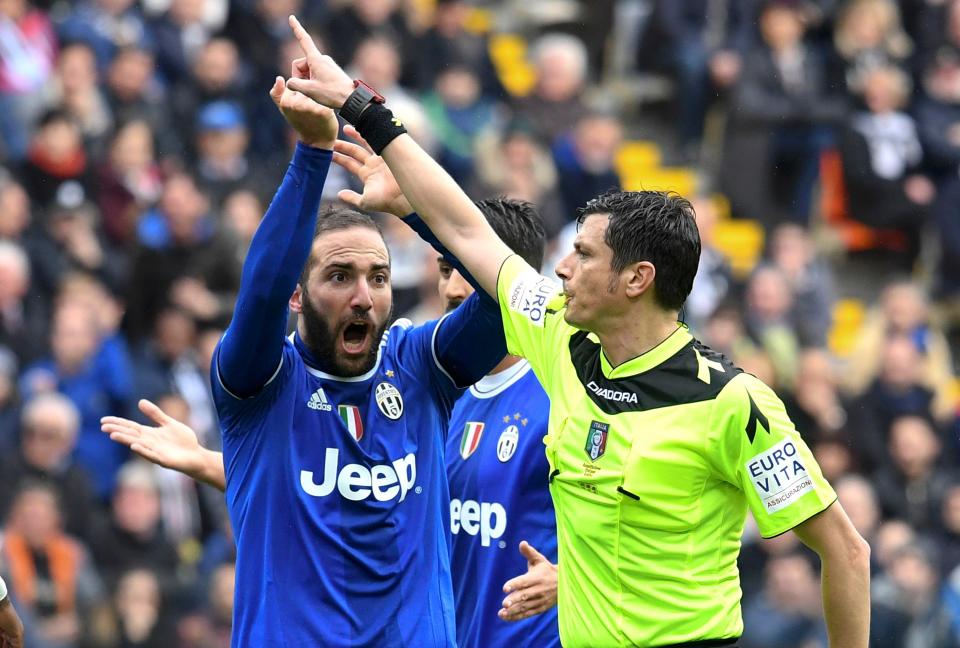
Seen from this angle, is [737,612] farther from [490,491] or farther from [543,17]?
[543,17]

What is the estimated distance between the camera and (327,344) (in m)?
5.46

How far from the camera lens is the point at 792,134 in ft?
52.6

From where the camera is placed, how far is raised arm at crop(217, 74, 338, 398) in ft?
16.9

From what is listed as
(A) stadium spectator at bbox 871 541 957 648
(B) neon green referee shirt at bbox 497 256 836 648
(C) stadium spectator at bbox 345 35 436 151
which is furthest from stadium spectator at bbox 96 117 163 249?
(B) neon green referee shirt at bbox 497 256 836 648

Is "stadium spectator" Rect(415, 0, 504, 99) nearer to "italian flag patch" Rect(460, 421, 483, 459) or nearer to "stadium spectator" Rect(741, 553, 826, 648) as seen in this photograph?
"stadium spectator" Rect(741, 553, 826, 648)

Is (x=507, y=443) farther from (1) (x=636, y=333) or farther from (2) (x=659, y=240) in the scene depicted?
(2) (x=659, y=240)

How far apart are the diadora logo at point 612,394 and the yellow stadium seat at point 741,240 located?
403 inches

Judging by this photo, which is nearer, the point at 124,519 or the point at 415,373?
the point at 415,373

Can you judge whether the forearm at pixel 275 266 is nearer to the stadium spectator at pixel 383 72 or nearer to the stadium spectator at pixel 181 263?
the stadium spectator at pixel 181 263

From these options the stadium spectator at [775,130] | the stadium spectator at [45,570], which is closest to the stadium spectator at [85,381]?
the stadium spectator at [45,570]

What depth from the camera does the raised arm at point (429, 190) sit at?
524cm

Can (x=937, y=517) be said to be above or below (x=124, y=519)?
below

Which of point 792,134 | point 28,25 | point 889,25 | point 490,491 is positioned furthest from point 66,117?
point 889,25

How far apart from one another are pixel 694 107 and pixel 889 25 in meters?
2.39
